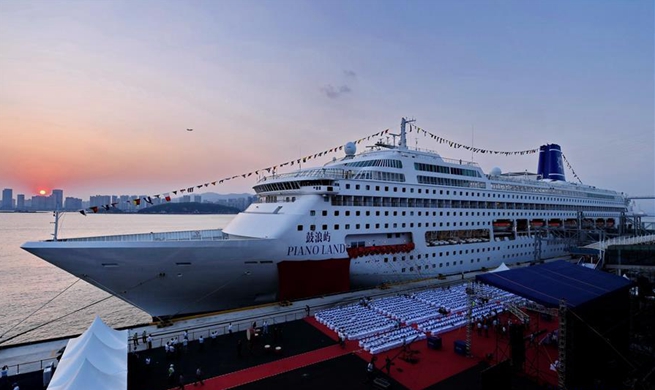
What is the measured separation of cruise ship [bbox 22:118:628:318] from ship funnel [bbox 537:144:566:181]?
16.0m

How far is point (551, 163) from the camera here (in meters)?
46.7

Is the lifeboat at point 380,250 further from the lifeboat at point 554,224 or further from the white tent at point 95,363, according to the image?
the lifeboat at point 554,224

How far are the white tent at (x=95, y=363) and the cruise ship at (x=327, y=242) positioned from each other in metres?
5.19

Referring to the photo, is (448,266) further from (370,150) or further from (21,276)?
(21,276)

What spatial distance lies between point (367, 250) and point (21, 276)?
149ft

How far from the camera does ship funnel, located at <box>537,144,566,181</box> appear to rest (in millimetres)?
46781

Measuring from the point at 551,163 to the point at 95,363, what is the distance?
5310cm

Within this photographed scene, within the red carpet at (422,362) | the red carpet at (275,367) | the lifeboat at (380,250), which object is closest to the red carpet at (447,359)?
A: the red carpet at (422,362)

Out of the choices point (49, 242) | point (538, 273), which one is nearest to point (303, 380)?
point (538, 273)

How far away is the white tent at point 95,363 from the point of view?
912 cm

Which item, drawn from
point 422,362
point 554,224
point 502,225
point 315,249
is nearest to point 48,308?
point 315,249

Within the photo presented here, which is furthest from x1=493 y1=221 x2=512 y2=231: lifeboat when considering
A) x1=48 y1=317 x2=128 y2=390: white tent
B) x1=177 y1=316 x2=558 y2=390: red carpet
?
x1=48 y1=317 x2=128 y2=390: white tent

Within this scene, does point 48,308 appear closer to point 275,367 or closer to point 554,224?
point 275,367

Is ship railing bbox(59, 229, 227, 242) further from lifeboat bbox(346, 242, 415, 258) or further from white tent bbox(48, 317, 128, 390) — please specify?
lifeboat bbox(346, 242, 415, 258)
